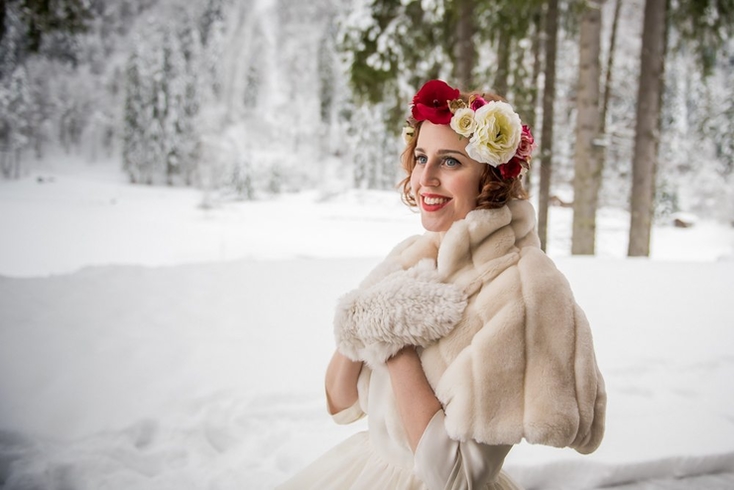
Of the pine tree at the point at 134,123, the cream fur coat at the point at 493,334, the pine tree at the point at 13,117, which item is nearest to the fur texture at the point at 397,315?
the cream fur coat at the point at 493,334

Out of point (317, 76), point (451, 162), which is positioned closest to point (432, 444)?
point (451, 162)

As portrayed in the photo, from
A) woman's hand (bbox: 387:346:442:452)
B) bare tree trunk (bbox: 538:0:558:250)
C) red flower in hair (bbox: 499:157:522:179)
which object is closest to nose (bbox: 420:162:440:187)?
red flower in hair (bbox: 499:157:522:179)

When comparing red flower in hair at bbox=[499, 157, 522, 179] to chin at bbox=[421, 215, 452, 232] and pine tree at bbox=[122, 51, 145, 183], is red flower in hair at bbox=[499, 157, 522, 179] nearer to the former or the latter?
chin at bbox=[421, 215, 452, 232]

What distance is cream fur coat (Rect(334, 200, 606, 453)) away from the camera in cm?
72

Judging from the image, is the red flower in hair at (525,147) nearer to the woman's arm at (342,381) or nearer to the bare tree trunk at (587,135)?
the woman's arm at (342,381)

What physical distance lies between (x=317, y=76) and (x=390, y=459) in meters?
8.87

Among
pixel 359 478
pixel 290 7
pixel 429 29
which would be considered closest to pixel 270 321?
pixel 359 478

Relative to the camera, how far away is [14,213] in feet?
11.3

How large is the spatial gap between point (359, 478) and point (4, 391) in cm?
236

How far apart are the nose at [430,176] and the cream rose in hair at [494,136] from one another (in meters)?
0.08

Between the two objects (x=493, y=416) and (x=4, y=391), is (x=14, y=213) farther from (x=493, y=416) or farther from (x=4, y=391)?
(x=493, y=416)

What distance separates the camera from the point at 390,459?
0.92m

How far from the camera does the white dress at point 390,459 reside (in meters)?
0.75

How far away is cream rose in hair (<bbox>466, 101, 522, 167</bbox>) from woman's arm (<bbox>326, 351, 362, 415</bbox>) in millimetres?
504
